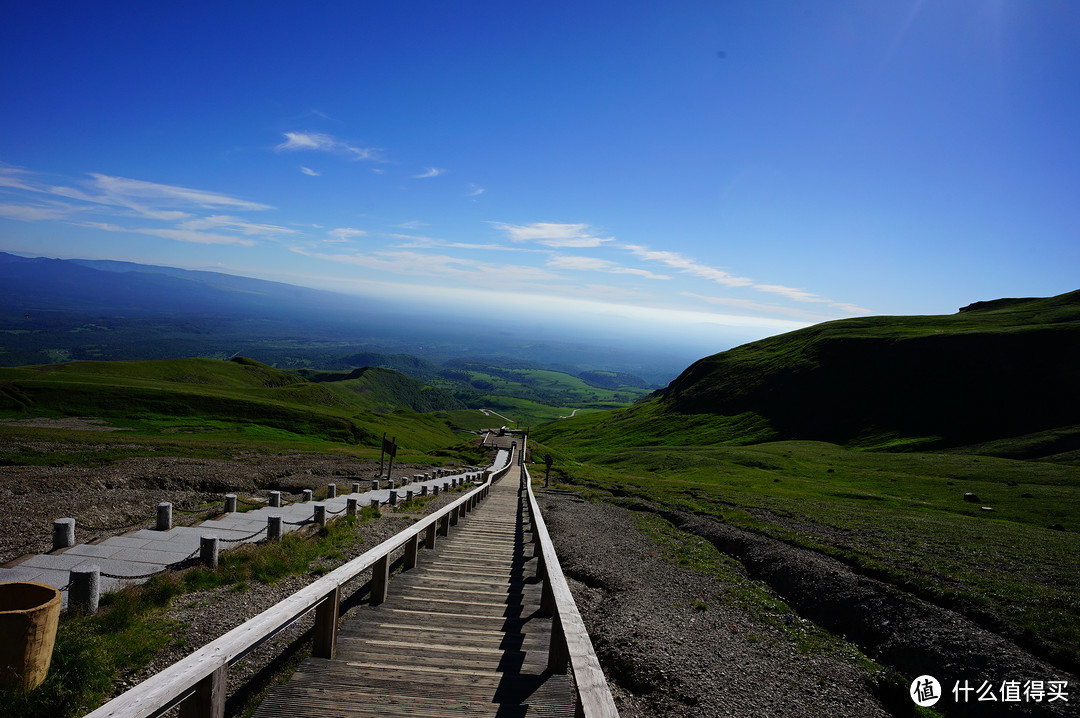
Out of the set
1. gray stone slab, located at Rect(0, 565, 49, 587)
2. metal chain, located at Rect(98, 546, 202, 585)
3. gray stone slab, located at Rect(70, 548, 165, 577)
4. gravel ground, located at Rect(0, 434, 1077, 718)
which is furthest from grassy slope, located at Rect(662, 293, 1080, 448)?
gray stone slab, located at Rect(0, 565, 49, 587)

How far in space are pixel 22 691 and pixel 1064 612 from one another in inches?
684

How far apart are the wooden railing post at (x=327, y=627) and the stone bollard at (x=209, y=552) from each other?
5.37m

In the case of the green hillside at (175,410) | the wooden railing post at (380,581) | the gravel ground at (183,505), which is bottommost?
the green hillside at (175,410)

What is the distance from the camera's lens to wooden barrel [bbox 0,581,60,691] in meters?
3.96

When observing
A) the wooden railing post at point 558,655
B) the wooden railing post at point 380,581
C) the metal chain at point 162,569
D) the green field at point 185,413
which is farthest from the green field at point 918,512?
the green field at point 185,413

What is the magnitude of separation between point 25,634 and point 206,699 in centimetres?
204

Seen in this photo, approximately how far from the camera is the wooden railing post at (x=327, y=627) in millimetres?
4934

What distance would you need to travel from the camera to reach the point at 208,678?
3318 millimetres

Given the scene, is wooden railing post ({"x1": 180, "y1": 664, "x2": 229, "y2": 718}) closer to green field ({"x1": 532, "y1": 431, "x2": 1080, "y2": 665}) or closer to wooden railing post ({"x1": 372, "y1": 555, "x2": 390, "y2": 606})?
wooden railing post ({"x1": 372, "y1": 555, "x2": 390, "y2": 606})

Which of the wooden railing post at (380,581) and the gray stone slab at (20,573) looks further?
the gray stone slab at (20,573)

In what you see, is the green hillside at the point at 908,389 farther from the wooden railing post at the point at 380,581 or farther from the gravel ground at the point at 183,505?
the wooden railing post at the point at 380,581

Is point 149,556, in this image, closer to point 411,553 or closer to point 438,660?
point 411,553

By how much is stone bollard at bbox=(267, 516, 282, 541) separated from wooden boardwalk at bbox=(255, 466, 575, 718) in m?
3.73

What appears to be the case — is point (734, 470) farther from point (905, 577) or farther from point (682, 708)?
point (682, 708)
